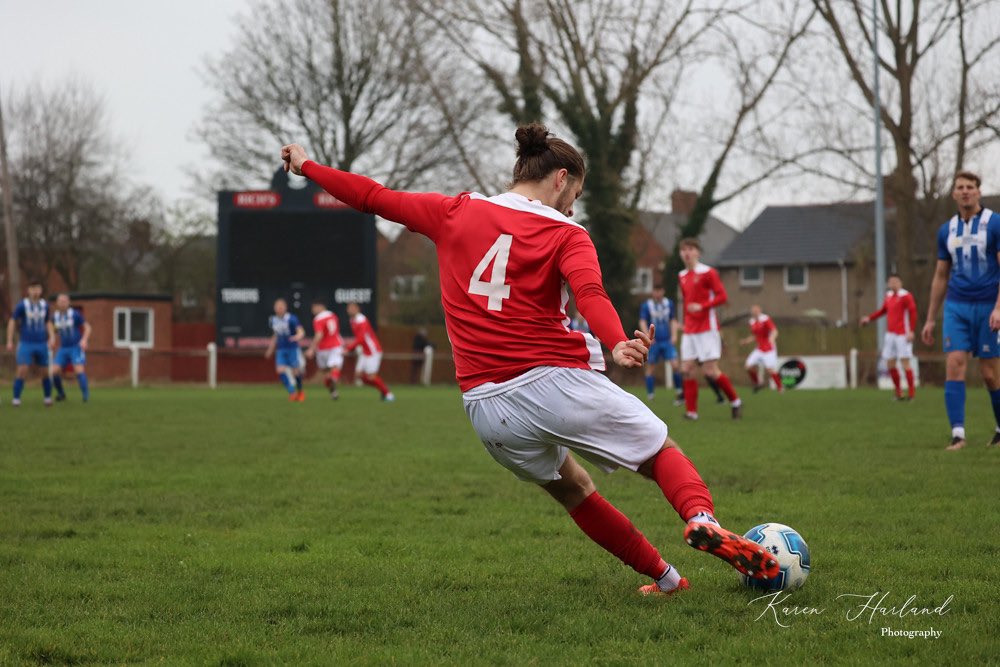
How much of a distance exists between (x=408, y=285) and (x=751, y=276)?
65.4 ft

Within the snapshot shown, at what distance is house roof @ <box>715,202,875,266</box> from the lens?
2216 inches

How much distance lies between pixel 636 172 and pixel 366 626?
101ft

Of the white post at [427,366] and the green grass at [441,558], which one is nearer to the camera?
the green grass at [441,558]

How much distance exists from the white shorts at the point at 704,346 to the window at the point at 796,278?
1756 inches

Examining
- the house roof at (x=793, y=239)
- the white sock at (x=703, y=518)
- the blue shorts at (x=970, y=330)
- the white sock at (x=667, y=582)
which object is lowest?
the white sock at (x=667, y=582)

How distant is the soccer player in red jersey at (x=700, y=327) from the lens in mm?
14305

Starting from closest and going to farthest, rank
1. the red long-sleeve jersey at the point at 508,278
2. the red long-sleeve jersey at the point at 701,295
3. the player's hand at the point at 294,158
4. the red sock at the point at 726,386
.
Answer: the red long-sleeve jersey at the point at 508,278 → the player's hand at the point at 294,158 → the red long-sleeve jersey at the point at 701,295 → the red sock at the point at 726,386

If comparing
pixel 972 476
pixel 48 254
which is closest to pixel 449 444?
pixel 972 476

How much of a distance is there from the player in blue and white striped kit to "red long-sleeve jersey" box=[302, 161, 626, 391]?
19.4ft

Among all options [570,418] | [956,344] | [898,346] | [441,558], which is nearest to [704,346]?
[956,344]

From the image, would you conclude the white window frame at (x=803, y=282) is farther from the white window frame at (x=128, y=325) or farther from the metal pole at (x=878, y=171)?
the white window frame at (x=128, y=325)

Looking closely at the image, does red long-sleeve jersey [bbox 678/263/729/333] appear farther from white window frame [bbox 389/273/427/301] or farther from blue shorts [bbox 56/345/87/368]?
white window frame [bbox 389/273/427/301]

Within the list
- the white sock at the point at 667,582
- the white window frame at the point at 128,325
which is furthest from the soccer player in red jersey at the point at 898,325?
the white window frame at the point at 128,325

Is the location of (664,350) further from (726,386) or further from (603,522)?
(603,522)
